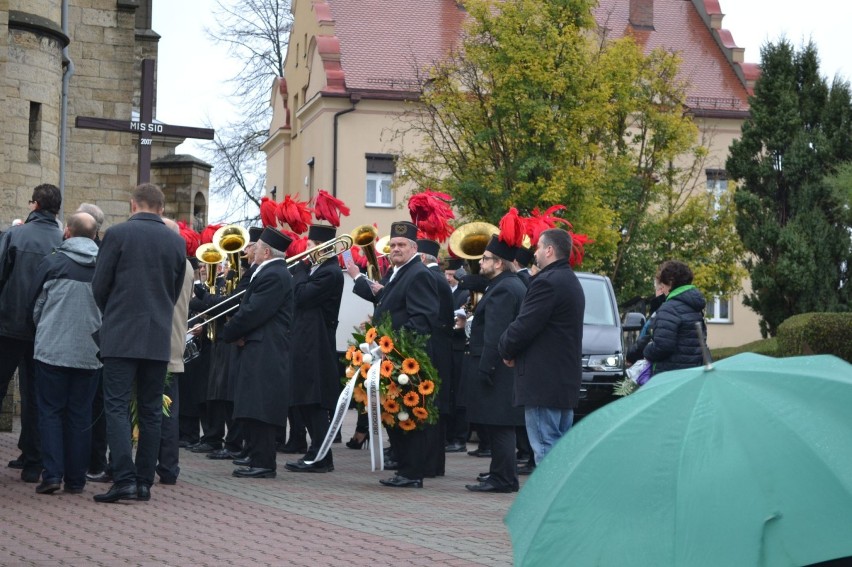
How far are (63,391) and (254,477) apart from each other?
2.06 metres

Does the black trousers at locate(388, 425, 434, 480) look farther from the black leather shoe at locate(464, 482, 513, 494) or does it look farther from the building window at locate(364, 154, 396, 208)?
the building window at locate(364, 154, 396, 208)

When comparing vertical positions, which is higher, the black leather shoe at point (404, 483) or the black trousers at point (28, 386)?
the black trousers at point (28, 386)

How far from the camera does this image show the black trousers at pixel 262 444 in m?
11.2

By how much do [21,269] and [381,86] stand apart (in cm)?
3648

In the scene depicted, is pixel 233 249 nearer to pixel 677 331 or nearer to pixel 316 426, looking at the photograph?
pixel 316 426

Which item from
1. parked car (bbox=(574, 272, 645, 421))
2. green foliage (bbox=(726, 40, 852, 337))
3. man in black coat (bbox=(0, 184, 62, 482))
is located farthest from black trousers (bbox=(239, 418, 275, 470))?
green foliage (bbox=(726, 40, 852, 337))

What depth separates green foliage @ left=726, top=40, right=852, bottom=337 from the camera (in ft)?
96.0

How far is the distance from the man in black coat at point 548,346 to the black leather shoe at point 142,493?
2641 mm

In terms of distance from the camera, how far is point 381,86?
46.6 m

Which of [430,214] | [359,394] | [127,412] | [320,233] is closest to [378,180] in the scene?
[320,233]

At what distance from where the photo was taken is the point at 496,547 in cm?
811

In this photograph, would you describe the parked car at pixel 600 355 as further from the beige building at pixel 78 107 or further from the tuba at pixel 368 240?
the beige building at pixel 78 107

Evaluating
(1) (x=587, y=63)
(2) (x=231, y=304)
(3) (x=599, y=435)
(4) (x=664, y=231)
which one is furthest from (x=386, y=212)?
(3) (x=599, y=435)

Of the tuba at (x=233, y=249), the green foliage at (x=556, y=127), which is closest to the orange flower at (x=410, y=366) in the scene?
the tuba at (x=233, y=249)
